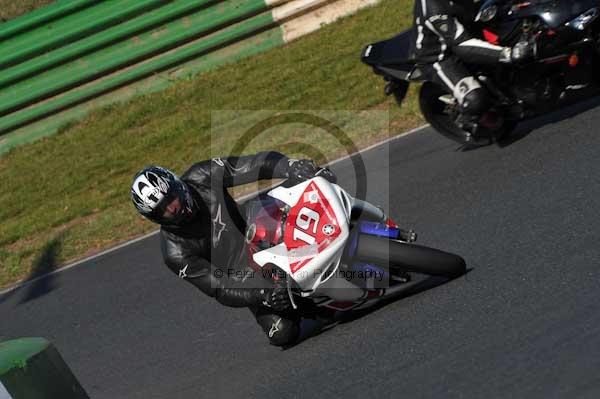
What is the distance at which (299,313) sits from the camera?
19.6 ft

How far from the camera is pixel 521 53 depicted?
7004 mm

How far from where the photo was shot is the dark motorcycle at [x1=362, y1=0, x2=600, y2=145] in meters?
6.89

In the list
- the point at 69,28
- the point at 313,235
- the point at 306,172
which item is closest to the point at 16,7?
the point at 69,28

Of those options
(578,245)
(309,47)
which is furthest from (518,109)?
(309,47)

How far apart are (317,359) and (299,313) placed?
0.50 meters

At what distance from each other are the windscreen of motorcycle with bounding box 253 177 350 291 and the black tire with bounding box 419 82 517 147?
266 centimetres

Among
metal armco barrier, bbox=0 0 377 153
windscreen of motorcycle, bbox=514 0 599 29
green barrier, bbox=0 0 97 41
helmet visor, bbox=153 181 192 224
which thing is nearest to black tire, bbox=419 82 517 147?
windscreen of motorcycle, bbox=514 0 599 29

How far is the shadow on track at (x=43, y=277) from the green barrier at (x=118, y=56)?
3.21m

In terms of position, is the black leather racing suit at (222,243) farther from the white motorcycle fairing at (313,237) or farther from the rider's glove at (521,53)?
the rider's glove at (521,53)

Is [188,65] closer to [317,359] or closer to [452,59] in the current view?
[452,59]

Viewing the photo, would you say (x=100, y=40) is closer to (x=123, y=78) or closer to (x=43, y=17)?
(x=123, y=78)

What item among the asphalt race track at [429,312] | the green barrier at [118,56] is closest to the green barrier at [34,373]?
the asphalt race track at [429,312]

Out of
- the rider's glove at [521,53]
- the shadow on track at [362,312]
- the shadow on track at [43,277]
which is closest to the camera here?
the shadow on track at [362,312]

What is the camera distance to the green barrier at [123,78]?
12641 mm
